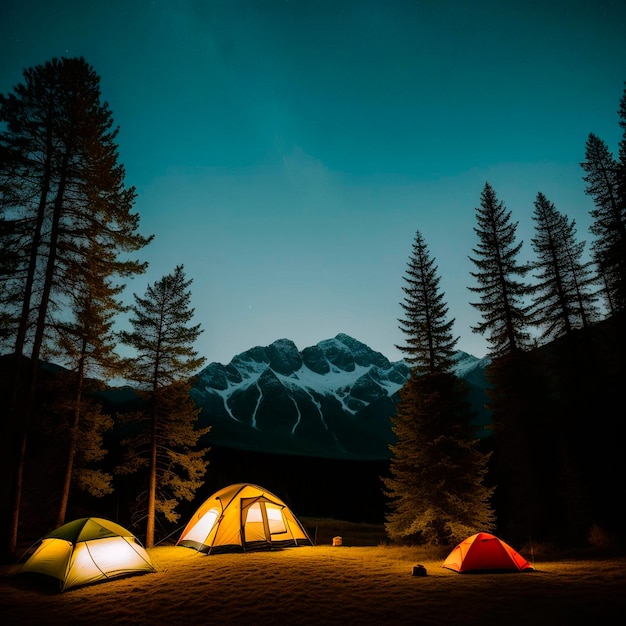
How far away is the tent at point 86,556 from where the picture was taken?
9008 millimetres

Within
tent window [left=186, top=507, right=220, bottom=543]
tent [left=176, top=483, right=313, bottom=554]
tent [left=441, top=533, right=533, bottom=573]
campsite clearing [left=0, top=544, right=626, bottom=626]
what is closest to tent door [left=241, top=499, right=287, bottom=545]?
tent [left=176, top=483, right=313, bottom=554]

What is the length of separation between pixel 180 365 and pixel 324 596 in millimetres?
11706

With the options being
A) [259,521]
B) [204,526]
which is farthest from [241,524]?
[204,526]

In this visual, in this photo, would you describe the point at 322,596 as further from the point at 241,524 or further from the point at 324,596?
the point at 241,524

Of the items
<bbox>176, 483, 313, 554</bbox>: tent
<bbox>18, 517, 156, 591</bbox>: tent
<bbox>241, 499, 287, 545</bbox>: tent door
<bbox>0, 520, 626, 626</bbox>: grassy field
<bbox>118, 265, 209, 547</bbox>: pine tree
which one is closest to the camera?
<bbox>0, 520, 626, 626</bbox>: grassy field

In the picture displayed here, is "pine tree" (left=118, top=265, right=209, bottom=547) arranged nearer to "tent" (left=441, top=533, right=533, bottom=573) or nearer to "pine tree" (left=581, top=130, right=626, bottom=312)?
"tent" (left=441, top=533, right=533, bottom=573)

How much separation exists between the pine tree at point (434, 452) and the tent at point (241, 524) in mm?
4645

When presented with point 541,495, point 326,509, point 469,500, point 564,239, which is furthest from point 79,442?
point 326,509

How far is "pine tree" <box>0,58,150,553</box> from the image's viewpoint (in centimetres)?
1166

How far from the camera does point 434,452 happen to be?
15.9 meters

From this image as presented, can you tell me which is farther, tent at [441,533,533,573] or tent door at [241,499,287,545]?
tent door at [241,499,287,545]

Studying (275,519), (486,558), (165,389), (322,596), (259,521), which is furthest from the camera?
(165,389)

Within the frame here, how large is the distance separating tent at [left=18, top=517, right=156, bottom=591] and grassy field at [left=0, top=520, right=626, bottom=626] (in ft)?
0.83

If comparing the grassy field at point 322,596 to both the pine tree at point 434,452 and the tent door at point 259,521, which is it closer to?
the tent door at point 259,521
